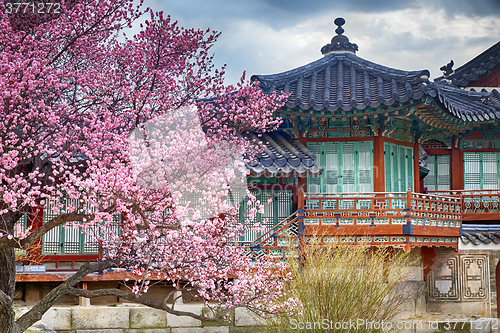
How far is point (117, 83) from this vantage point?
8062 mm

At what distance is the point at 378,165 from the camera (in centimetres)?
1432

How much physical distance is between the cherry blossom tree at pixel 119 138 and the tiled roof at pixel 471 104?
716cm

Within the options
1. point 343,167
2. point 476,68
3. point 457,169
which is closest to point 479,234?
point 457,169

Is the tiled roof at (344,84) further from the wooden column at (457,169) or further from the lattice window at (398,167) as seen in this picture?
the wooden column at (457,169)

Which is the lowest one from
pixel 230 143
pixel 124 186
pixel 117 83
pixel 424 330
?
pixel 424 330

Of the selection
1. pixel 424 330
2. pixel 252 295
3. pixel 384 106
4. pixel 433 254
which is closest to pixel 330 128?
pixel 384 106

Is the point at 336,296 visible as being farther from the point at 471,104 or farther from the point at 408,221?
the point at 471,104

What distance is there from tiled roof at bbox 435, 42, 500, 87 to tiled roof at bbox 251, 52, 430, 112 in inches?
180

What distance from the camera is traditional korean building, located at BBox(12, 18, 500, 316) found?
41.9ft

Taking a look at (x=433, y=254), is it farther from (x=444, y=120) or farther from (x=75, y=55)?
(x=75, y=55)

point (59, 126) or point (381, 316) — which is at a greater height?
point (59, 126)

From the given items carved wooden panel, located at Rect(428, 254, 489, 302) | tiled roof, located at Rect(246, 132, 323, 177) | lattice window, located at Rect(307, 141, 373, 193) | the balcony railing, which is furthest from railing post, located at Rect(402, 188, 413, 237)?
the balcony railing

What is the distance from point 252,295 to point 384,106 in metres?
6.71

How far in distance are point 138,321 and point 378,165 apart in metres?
6.90
